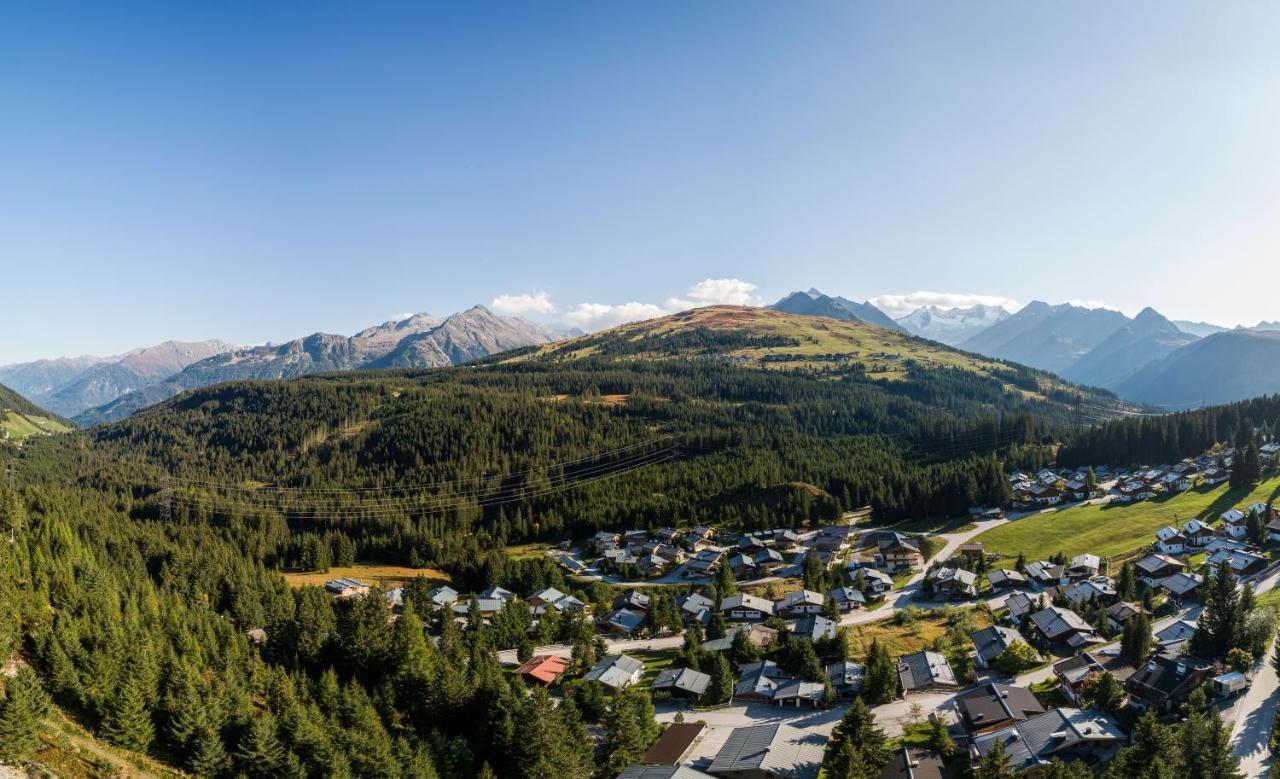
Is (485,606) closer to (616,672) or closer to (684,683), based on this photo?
(616,672)

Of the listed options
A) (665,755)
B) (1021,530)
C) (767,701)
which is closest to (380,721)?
(665,755)

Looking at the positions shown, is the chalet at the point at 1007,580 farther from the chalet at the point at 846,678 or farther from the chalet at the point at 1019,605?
the chalet at the point at 846,678

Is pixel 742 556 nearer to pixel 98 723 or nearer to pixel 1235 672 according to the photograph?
pixel 1235 672

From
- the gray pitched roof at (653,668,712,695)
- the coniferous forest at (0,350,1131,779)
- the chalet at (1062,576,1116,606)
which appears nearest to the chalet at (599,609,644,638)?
the coniferous forest at (0,350,1131,779)

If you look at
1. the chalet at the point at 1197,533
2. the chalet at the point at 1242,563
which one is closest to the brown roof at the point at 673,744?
the chalet at the point at 1242,563

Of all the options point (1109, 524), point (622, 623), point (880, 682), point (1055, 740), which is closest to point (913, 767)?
point (1055, 740)
